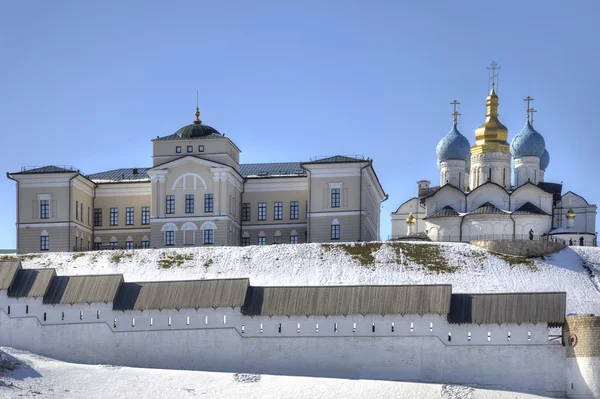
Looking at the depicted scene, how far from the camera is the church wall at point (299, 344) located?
62219 mm

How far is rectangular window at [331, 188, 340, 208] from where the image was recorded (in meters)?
83.1

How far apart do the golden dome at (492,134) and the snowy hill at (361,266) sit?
14.4m

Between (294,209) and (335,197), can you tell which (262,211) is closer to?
(294,209)

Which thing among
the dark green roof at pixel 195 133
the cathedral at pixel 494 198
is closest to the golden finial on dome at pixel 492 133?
the cathedral at pixel 494 198

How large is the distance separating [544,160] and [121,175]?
30.2 m

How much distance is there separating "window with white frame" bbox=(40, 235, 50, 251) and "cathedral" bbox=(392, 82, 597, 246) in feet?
76.5

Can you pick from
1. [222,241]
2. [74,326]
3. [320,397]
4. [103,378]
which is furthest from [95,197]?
[320,397]

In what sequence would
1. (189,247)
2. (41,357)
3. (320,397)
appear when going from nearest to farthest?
(320,397) → (41,357) → (189,247)

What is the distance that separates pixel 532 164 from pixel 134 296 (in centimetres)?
3412

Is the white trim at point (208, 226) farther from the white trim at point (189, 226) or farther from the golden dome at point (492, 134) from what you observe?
the golden dome at point (492, 134)

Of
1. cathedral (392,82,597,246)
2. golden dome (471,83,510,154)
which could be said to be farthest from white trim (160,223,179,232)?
golden dome (471,83,510,154)

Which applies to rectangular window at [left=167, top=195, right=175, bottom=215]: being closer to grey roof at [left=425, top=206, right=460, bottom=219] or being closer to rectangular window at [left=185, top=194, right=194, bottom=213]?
rectangular window at [left=185, top=194, right=194, bottom=213]

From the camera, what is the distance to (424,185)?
92.9 m

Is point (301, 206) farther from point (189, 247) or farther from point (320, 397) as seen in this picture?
point (320, 397)
